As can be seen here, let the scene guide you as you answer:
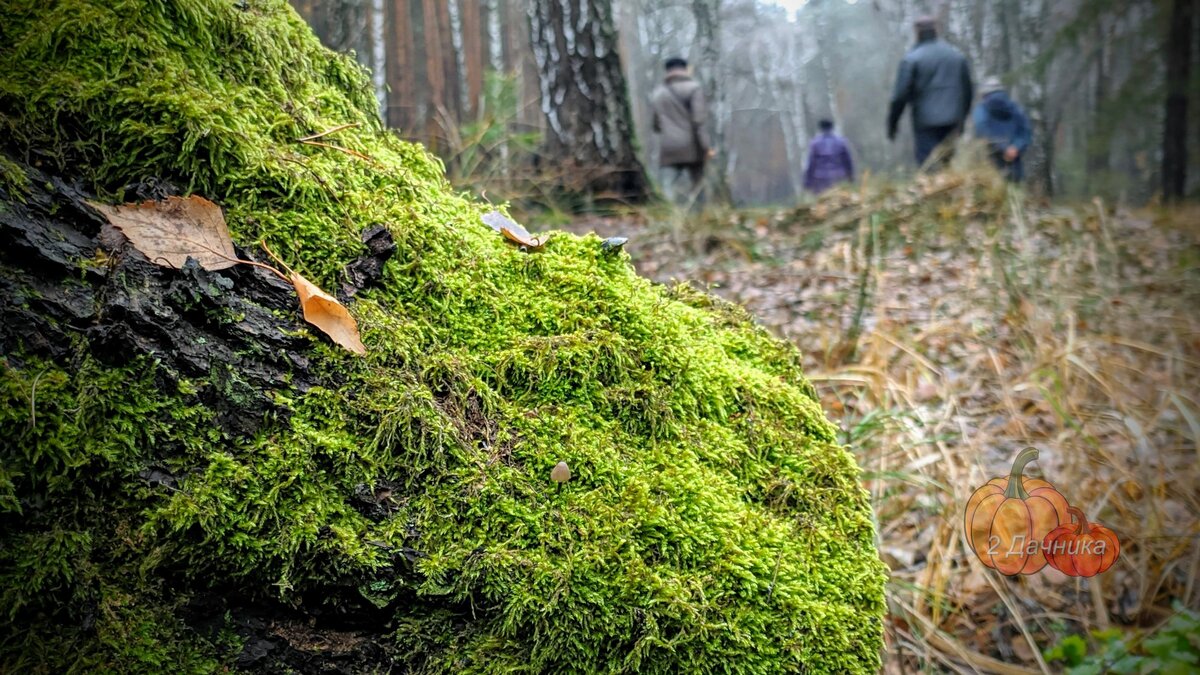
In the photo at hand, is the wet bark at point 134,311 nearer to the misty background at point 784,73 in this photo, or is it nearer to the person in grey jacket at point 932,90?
the misty background at point 784,73

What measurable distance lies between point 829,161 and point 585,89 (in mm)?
7653

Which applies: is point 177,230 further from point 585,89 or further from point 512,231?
point 585,89

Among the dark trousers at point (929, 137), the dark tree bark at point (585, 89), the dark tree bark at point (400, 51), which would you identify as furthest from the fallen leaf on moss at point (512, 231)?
the dark trousers at point (929, 137)

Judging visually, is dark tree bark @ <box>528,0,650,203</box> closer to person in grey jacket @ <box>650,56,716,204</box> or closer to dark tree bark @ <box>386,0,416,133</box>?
person in grey jacket @ <box>650,56,716,204</box>

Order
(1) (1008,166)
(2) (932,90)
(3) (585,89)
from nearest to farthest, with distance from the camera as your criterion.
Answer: (3) (585,89) → (1) (1008,166) → (2) (932,90)

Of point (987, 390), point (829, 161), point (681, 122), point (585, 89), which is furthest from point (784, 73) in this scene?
point (987, 390)

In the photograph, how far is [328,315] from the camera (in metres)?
1.25

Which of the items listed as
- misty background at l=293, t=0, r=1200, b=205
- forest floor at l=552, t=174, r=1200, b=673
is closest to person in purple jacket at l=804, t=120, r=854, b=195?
misty background at l=293, t=0, r=1200, b=205

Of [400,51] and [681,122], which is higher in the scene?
[400,51]

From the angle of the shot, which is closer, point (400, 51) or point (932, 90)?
point (932, 90)

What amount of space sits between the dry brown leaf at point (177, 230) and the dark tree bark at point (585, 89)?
5915 millimetres

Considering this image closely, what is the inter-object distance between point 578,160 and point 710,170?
301 cm

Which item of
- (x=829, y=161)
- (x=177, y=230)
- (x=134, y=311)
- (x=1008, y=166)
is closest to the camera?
(x=134, y=311)

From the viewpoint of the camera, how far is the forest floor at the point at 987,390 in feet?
7.64
